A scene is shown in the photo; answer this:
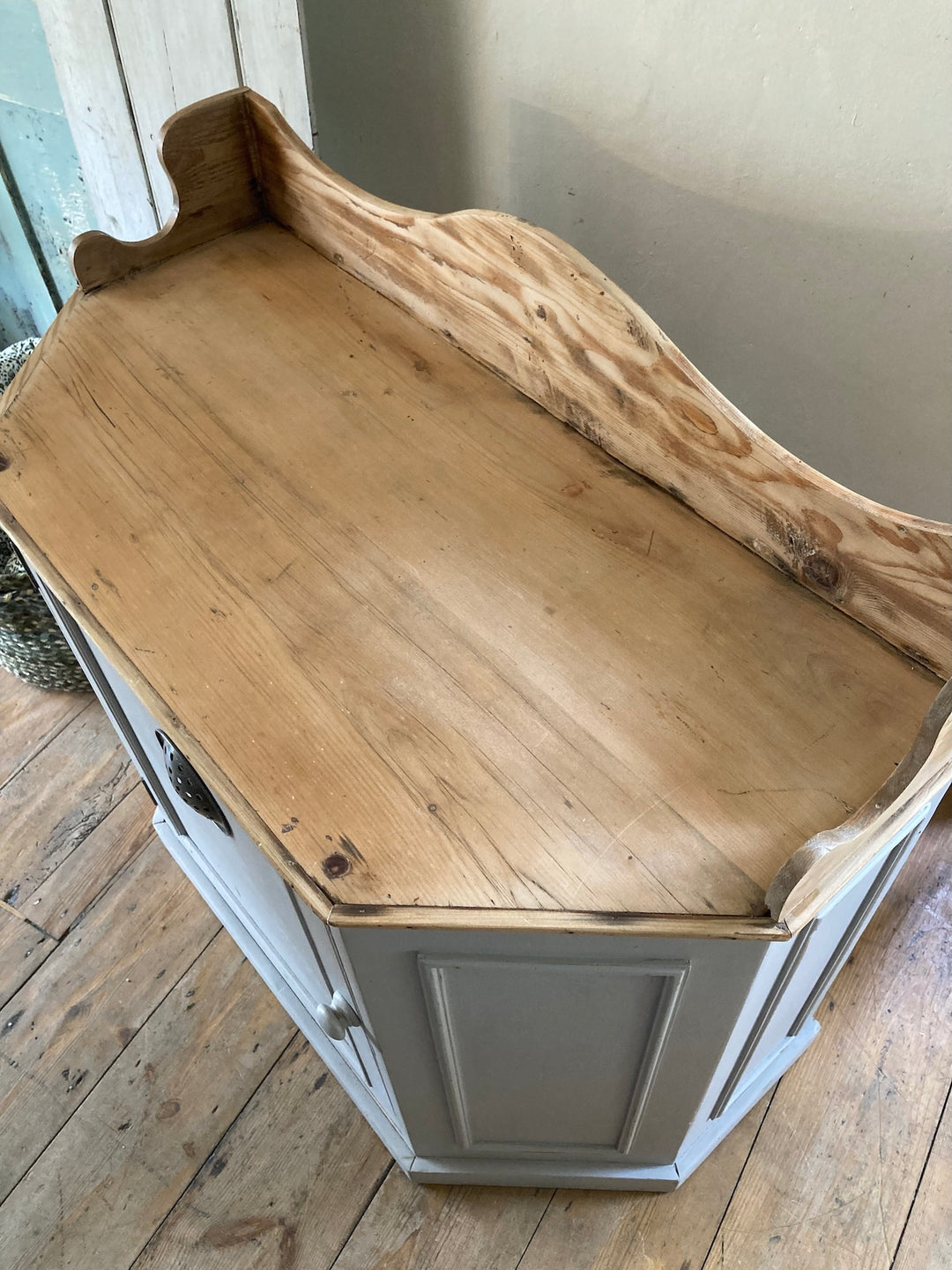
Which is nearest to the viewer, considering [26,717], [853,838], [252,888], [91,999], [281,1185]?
[853,838]

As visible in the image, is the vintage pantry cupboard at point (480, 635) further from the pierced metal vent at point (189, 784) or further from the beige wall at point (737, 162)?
the beige wall at point (737, 162)

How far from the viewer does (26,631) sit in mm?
1390

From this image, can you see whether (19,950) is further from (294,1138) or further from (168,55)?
(168,55)

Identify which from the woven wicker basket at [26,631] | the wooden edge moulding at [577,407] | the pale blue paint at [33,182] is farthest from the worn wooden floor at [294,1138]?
the pale blue paint at [33,182]

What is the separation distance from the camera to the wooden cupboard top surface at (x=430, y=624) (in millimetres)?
593

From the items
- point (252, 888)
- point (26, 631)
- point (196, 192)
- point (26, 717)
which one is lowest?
point (26, 717)

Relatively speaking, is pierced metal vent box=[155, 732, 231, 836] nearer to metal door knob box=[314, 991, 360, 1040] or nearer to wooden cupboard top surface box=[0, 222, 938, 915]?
wooden cupboard top surface box=[0, 222, 938, 915]

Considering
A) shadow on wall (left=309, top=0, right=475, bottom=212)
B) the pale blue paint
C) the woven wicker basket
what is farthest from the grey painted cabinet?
the pale blue paint

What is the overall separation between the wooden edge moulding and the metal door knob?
0.32 m

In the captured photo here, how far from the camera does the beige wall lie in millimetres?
729

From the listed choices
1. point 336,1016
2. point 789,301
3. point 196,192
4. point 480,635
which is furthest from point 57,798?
point 789,301

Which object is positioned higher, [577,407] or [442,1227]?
[577,407]

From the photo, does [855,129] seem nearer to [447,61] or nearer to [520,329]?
[520,329]

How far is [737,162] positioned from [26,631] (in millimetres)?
1155
